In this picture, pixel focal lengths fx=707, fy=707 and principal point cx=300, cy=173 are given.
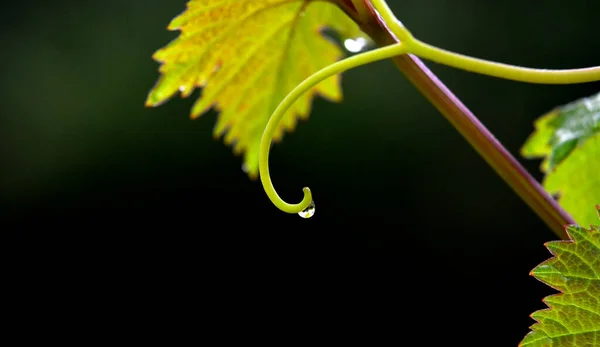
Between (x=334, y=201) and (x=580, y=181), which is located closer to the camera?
(x=580, y=181)

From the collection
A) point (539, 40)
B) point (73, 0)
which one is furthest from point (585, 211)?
point (73, 0)

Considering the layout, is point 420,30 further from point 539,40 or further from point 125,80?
point 125,80

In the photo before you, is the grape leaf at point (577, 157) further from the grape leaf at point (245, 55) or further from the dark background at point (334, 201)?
the dark background at point (334, 201)

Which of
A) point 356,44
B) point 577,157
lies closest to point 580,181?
point 577,157

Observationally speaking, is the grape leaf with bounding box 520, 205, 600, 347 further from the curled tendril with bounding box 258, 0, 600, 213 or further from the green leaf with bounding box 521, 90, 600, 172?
the green leaf with bounding box 521, 90, 600, 172

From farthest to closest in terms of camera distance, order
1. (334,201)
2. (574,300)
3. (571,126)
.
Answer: (334,201) → (571,126) → (574,300)

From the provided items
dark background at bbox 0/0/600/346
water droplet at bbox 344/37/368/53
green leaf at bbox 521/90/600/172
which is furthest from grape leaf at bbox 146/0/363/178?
dark background at bbox 0/0/600/346

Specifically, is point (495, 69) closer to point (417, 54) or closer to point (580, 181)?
point (417, 54)
